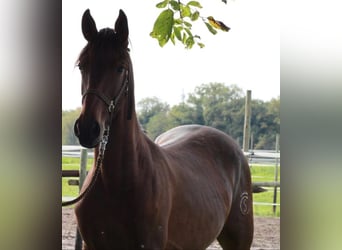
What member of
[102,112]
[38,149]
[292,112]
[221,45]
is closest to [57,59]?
[38,149]

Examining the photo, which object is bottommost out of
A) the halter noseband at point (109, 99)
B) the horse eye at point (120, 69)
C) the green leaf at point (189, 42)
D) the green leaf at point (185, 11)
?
the halter noseband at point (109, 99)

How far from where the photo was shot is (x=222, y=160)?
2219mm

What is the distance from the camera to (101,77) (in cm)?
127

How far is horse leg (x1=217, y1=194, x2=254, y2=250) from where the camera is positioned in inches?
87.0

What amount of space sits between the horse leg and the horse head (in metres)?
1.05

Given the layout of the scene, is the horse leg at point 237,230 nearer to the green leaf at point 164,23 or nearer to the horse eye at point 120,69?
the horse eye at point 120,69

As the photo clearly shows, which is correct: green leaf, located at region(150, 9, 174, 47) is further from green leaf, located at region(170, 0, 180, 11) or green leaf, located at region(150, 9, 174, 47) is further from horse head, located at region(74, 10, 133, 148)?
horse head, located at region(74, 10, 133, 148)

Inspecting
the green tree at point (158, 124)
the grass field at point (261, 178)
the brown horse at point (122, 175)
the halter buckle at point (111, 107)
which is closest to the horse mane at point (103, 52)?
the brown horse at point (122, 175)

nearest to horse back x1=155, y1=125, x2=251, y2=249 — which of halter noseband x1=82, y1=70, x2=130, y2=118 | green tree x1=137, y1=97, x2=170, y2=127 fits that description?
halter noseband x1=82, y1=70, x2=130, y2=118

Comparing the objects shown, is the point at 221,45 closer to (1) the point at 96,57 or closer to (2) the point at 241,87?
(2) the point at 241,87

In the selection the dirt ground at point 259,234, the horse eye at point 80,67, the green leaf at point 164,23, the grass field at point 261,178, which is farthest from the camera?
the grass field at point 261,178

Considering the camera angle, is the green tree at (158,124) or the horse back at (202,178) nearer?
the horse back at (202,178)

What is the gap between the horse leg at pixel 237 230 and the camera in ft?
7.25

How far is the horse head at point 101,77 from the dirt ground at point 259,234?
8.11ft
